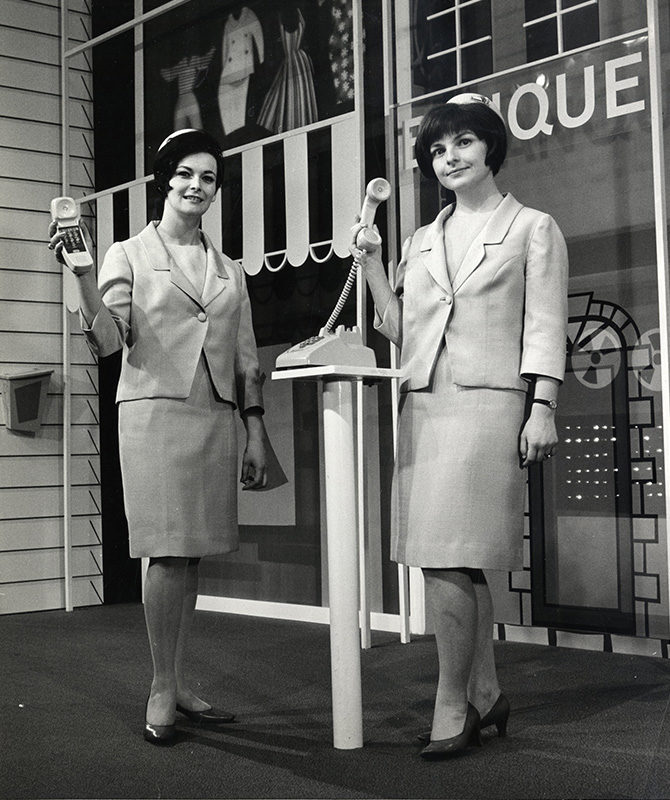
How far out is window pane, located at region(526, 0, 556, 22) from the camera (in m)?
3.29

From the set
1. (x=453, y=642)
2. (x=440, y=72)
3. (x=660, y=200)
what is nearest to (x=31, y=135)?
(x=440, y=72)

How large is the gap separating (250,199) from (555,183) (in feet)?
4.64

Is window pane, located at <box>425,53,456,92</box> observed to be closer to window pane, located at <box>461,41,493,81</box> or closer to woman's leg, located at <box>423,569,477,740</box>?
window pane, located at <box>461,41,493,81</box>

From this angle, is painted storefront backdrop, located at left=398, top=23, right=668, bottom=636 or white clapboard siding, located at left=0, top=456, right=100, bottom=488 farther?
white clapboard siding, located at left=0, top=456, right=100, bottom=488

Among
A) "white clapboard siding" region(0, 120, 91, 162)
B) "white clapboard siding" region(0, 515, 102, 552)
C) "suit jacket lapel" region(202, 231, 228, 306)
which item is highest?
"white clapboard siding" region(0, 120, 91, 162)

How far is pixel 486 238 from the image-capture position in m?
2.27

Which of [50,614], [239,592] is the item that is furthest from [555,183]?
[50,614]

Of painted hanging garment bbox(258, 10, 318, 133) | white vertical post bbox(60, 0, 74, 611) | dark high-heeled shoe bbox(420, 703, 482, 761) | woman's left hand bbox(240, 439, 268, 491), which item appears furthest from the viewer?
painted hanging garment bbox(258, 10, 318, 133)

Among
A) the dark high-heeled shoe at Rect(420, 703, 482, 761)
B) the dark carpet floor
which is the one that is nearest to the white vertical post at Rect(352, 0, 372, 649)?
the dark carpet floor

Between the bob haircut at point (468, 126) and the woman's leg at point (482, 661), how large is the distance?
1.00m

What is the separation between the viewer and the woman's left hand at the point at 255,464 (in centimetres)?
259

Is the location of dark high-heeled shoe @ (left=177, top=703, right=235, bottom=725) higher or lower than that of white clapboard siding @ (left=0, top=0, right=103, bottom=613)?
lower

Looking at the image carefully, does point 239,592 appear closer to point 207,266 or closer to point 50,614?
point 50,614

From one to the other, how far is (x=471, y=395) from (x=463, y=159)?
0.55 metres
